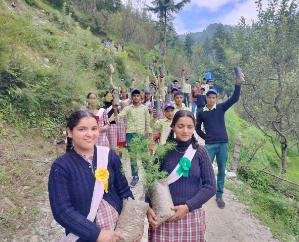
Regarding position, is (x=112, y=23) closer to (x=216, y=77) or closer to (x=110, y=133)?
(x=216, y=77)

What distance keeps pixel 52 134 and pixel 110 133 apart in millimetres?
2966

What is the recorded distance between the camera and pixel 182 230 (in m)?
3.14

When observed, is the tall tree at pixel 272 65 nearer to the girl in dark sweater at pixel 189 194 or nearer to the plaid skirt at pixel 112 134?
the plaid skirt at pixel 112 134

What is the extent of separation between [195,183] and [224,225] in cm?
432

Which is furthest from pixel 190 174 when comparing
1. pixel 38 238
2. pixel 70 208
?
pixel 38 238

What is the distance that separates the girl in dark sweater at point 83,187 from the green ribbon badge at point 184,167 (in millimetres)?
543

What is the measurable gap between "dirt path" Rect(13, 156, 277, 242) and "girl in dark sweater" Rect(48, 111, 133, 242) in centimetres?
347

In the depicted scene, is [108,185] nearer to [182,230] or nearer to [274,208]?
[182,230]

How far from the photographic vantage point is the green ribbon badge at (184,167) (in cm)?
313

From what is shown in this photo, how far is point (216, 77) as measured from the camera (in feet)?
189

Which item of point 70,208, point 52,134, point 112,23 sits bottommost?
point 52,134

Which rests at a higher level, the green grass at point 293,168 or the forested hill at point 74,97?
the forested hill at point 74,97

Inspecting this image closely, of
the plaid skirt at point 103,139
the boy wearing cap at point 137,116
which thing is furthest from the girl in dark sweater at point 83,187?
the boy wearing cap at point 137,116

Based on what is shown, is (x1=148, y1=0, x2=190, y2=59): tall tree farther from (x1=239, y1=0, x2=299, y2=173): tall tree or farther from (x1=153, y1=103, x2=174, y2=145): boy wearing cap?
(x1=153, y1=103, x2=174, y2=145): boy wearing cap
